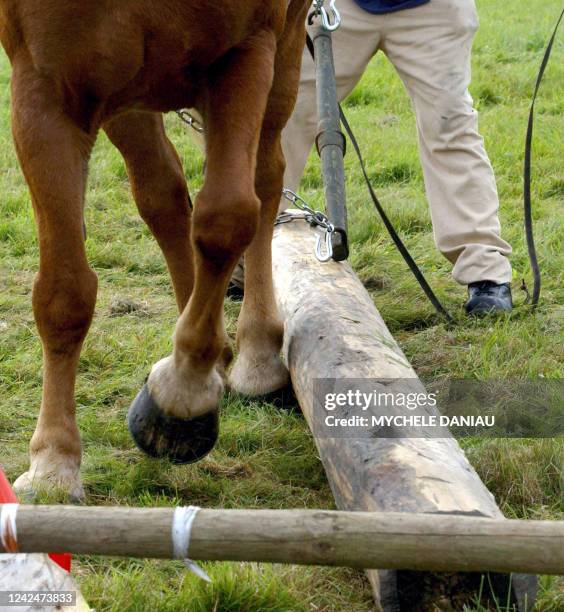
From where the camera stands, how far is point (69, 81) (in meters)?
2.24

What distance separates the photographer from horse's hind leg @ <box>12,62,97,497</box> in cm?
232

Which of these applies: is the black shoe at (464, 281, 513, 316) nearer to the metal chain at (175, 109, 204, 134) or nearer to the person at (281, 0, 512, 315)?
the person at (281, 0, 512, 315)

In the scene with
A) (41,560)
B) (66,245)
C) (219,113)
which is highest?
(219,113)

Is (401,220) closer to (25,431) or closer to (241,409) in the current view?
(241,409)

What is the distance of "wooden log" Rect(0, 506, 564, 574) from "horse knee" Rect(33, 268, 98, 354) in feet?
3.29

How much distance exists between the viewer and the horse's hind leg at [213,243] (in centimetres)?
246

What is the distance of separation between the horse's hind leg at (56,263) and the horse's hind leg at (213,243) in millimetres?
247

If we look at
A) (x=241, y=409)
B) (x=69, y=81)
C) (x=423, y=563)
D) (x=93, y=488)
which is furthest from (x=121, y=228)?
(x=423, y=563)

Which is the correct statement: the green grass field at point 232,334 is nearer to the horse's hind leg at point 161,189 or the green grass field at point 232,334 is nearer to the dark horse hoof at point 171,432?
the dark horse hoof at point 171,432

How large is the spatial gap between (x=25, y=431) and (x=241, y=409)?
0.72 m

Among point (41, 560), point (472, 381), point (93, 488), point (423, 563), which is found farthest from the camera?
point (472, 381)

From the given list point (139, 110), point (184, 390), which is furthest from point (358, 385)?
point (139, 110)

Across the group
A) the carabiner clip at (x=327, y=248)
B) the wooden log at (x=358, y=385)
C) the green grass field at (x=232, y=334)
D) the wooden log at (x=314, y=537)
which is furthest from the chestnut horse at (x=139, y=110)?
the wooden log at (x=314, y=537)

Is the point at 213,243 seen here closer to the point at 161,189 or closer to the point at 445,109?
the point at 161,189
